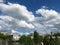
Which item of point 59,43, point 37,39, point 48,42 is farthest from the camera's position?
point 37,39

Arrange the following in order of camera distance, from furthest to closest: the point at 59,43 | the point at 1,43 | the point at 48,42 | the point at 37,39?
the point at 37,39
the point at 48,42
the point at 59,43
the point at 1,43

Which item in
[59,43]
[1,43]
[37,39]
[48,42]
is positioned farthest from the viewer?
[37,39]

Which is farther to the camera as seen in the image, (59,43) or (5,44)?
(59,43)

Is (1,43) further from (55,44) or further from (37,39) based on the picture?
(37,39)

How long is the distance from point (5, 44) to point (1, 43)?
29.0 inches

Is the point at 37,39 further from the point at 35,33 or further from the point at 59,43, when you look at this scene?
the point at 59,43

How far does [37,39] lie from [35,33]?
3298mm

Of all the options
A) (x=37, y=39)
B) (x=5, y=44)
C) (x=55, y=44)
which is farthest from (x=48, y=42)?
(x=5, y=44)

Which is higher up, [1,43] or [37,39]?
[37,39]

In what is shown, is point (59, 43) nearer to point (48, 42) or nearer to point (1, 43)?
point (48, 42)

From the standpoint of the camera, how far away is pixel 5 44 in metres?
27.9

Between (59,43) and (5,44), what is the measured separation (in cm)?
2362

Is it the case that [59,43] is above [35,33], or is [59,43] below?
below

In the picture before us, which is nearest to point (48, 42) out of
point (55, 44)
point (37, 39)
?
point (55, 44)
